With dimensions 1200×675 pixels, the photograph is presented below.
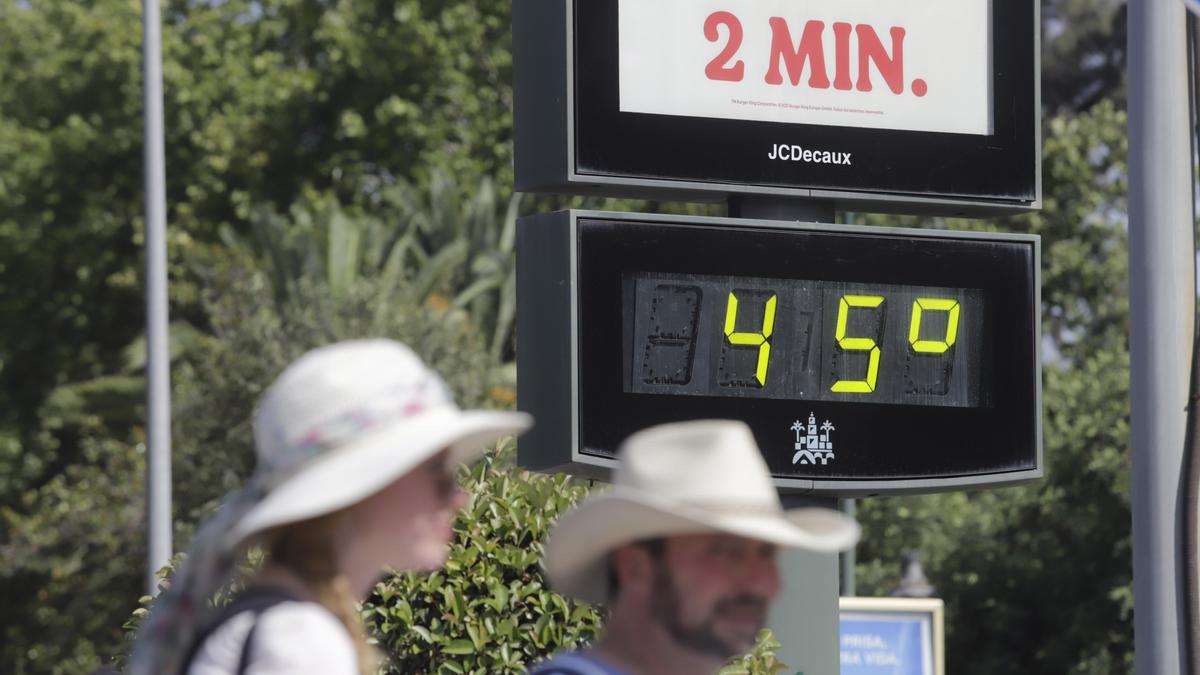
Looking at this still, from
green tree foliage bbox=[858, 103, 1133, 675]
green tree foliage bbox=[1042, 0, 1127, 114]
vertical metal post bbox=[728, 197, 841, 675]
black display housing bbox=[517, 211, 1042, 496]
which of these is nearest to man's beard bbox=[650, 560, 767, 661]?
black display housing bbox=[517, 211, 1042, 496]

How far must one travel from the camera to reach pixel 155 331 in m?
18.3

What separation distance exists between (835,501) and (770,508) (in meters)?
5.68

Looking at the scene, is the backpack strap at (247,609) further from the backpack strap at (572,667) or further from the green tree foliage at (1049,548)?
the green tree foliage at (1049,548)

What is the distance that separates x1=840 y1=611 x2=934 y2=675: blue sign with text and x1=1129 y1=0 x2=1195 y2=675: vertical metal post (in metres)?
6.01

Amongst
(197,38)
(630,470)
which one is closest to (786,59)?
(630,470)

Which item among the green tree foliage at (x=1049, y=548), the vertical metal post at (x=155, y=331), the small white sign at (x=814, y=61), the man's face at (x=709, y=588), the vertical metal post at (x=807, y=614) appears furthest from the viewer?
the green tree foliage at (x=1049, y=548)

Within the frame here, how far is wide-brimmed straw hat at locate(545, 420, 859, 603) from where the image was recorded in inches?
127

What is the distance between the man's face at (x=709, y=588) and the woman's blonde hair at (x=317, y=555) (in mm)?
457

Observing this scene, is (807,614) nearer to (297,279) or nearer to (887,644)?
(887,644)

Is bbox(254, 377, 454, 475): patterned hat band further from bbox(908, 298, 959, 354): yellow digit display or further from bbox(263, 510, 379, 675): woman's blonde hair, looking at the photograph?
bbox(908, 298, 959, 354): yellow digit display

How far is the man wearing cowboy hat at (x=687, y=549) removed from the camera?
10.6 ft

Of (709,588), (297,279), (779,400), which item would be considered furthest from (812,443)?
(297,279)

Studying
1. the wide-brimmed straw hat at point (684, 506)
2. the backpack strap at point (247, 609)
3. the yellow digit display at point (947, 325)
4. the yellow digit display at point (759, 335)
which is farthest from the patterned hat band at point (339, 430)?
the yellow digit display at point (947, 325)

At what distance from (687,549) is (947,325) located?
5.65 metres
